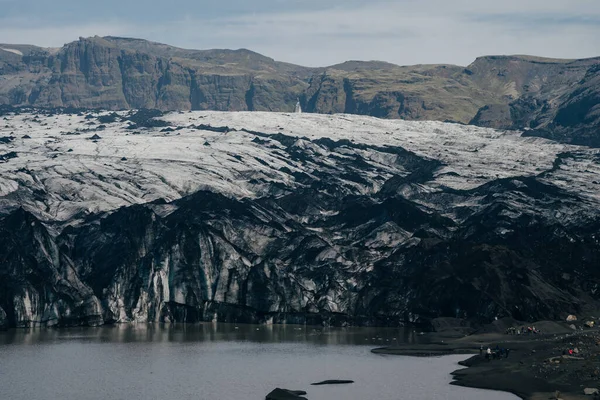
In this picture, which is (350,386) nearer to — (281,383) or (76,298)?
(281,383)

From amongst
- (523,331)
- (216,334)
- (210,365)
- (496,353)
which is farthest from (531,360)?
(216,334)

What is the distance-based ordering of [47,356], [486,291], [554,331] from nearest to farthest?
[47,356] → [554,331] → [486,291]

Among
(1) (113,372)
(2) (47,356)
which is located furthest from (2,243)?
(1) (113,372)

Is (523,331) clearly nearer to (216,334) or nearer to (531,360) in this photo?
(531,360)

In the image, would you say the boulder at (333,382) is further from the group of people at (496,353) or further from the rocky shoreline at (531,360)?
the group of people at (496,353)

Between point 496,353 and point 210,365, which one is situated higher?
point 496,353

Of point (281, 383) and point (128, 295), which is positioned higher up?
point (128, 295)

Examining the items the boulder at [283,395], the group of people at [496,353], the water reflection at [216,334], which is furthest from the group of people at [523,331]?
the boulder at [283,395]
